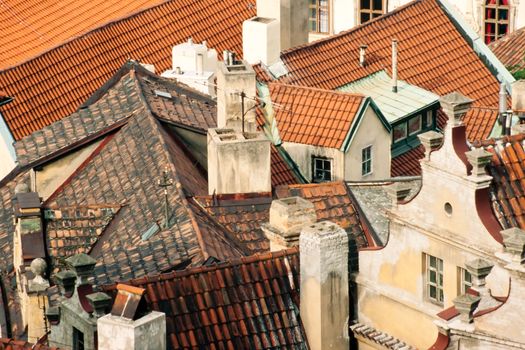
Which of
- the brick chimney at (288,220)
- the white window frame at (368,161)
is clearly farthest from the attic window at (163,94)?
the brick chimney at (288,220)

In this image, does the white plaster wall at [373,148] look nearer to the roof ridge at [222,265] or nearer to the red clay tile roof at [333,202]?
the red clay tile roof at [333,202]

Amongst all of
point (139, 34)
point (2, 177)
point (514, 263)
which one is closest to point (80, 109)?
point (2, 177)

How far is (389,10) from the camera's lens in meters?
82.8

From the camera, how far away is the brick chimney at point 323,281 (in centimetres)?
4784

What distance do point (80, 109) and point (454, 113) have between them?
66.4 ft

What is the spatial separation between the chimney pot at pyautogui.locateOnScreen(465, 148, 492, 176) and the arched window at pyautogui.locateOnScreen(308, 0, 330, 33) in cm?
3739

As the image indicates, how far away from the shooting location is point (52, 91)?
69938mm

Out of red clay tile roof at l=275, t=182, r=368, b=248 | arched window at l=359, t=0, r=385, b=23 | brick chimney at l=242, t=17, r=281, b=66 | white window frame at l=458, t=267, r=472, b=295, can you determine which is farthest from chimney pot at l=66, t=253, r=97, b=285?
arched window at l=359, t=0, r=385, b=23

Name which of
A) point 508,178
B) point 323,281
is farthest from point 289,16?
point 508,178

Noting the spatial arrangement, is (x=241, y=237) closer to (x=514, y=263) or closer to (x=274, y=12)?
(x=514, y=263)

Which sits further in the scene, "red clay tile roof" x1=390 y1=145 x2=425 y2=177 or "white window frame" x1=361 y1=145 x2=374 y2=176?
"red clay tile roof" x1=390 y1=145 x2=425 y2=177

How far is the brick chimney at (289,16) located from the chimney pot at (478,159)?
24.1 m

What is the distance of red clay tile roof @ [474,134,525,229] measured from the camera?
153ft

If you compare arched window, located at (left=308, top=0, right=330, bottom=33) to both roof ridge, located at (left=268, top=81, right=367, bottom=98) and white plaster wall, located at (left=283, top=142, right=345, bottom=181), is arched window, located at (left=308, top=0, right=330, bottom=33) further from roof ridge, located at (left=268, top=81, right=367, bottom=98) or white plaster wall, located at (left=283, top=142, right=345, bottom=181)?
white plaster wall, located at (left=283, top=142, right=345, bottom=181)
